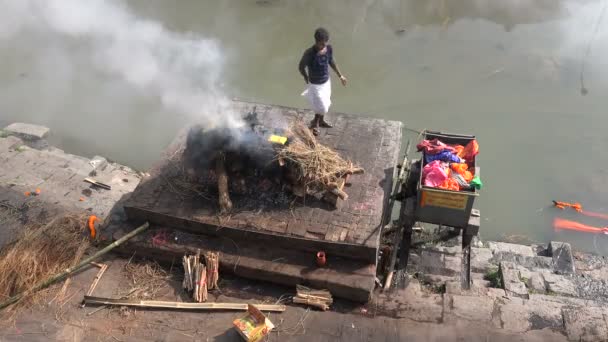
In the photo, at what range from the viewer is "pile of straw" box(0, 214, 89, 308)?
6.78 meters

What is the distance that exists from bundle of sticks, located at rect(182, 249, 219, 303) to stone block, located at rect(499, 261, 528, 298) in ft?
13.9

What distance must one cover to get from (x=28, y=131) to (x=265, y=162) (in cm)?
745

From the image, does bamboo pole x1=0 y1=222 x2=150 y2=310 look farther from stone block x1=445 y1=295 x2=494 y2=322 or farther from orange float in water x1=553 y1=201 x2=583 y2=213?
orange float in water x1=553 y1=201 x2=583 y2=213

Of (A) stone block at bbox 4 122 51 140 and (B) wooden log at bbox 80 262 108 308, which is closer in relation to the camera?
(B) wooden log at bbox 80 262 108 308

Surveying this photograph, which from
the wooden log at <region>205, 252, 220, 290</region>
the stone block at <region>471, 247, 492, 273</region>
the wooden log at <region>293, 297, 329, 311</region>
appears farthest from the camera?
the stone block at <region>471, 247, 492, 273</region>

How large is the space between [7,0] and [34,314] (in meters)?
13.2

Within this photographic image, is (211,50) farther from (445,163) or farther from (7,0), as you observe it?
(445,163)

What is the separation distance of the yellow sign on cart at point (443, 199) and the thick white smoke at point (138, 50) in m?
3.28

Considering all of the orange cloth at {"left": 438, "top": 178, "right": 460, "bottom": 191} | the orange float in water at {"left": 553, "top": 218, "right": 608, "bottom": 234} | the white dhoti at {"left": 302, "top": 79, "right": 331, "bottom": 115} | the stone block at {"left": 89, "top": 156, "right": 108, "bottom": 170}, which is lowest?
the stone block at {"left": 89, "top": 156, "right": 108, "bottom": 170}

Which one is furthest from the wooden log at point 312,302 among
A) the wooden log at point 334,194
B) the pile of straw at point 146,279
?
the pile of straw at point 146,279

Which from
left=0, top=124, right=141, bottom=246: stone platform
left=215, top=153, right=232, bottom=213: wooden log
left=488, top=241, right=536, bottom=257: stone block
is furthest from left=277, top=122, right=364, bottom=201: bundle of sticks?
left=0, top=124, right=141, bottom=246: stone platform

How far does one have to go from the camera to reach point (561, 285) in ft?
22.4

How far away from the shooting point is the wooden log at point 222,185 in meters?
6.90

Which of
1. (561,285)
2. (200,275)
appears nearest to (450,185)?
(561,285)
